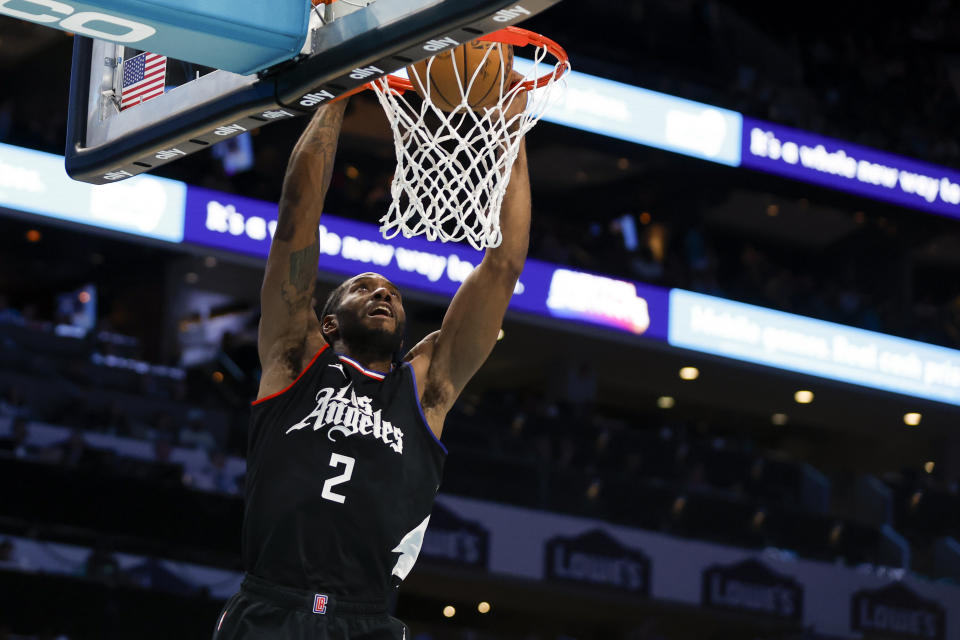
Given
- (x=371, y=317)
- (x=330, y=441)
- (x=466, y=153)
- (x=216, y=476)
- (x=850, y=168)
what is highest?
(x=850, y=168)

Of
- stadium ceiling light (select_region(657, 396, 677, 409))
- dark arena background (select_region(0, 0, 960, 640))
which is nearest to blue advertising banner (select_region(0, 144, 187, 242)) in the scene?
dark arena background (select_region(0, 0, 960, 640))

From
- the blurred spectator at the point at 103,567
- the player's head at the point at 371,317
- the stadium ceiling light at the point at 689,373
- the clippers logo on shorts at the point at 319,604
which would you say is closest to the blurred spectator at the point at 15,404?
the blurred spectator at the point at 103,567

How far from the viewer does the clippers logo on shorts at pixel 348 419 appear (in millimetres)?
3668

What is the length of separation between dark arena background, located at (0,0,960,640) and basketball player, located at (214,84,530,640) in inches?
293

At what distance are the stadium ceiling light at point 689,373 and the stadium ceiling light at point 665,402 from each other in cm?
175

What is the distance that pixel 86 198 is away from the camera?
45.9ft

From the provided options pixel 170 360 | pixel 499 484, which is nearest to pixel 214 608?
pixel 499 484

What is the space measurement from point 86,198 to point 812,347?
9895mm

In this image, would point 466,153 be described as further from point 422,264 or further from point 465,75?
point 422,264

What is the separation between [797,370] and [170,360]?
834cm

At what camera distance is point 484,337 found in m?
4.05

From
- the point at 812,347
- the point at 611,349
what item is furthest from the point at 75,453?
the point at 812,347

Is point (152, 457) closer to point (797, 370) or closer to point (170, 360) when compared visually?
point (170, 360)

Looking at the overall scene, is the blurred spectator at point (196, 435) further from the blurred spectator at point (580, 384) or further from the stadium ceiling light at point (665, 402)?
the stadium ceiling light at point (665, 402)
